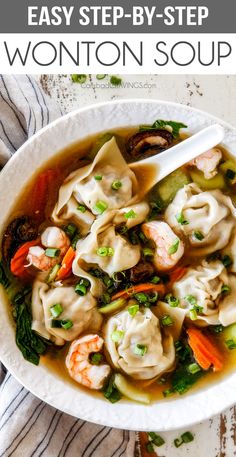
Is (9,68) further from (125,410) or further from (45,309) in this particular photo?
(125,410)

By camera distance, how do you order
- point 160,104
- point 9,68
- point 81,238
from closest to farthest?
point 160,104
point 81,238
point 9,68

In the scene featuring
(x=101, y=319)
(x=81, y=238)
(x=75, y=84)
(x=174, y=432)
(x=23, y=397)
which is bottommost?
(x=174, y=432)

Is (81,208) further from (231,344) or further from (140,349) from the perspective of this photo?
(231,344)

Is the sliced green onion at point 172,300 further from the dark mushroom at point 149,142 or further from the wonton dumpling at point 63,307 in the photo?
the dark mushroom at point 149,142

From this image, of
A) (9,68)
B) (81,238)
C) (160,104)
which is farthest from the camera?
(9,68)

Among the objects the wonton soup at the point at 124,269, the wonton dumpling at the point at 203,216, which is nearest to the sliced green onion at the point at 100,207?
the wonton soup at the point at 124,269

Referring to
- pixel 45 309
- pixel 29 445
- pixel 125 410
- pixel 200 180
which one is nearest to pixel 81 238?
pixel 45 309

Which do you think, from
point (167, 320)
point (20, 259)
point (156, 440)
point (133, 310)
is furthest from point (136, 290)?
point (156, 440)
